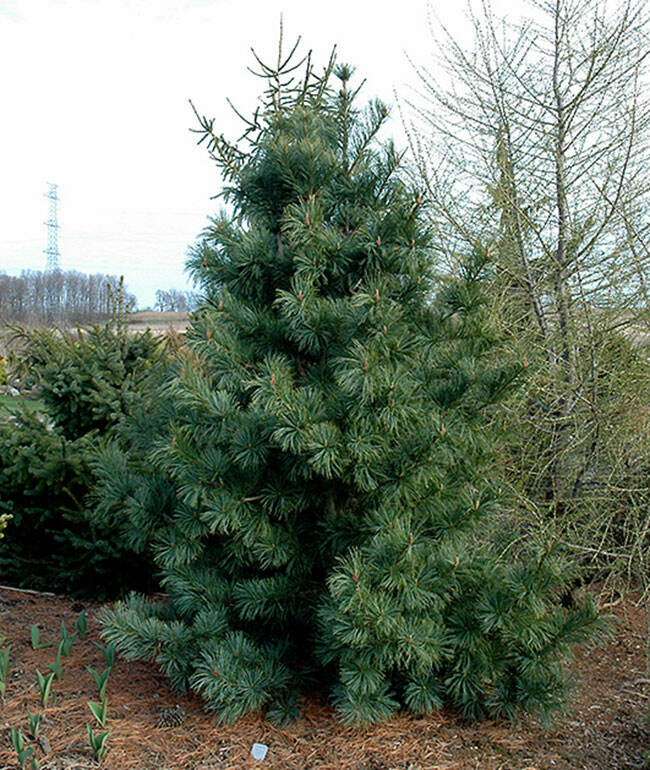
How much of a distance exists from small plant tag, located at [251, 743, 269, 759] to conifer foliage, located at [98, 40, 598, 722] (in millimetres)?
167

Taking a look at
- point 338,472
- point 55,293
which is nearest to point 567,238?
point 338,472

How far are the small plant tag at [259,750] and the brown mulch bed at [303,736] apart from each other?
2cm

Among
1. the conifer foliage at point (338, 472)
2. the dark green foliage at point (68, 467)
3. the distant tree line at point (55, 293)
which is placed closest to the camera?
the conifer foliage at point (338, 472)

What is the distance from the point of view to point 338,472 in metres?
2.75

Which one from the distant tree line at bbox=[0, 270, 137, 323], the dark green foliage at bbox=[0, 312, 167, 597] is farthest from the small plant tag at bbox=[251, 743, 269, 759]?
the distant tree line at bbox=[0, 270, 137, 323]

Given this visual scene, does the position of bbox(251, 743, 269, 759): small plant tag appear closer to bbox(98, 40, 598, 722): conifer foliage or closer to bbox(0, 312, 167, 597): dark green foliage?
bbox(98, 40, 598, 722): conifer foliage

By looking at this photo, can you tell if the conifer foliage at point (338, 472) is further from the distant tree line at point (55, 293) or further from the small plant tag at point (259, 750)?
the distant tree line at point (55, 293)

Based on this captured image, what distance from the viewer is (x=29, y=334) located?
538cm

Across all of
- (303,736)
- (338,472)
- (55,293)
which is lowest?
(303,736)

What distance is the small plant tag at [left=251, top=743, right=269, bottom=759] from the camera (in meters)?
2.75

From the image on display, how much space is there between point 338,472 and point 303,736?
1196mm

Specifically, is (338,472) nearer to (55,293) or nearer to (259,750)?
(259,750)

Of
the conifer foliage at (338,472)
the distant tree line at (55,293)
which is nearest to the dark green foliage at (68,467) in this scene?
the conifer foliage at (338,472)

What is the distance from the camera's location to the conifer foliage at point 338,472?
2727 millimetres
